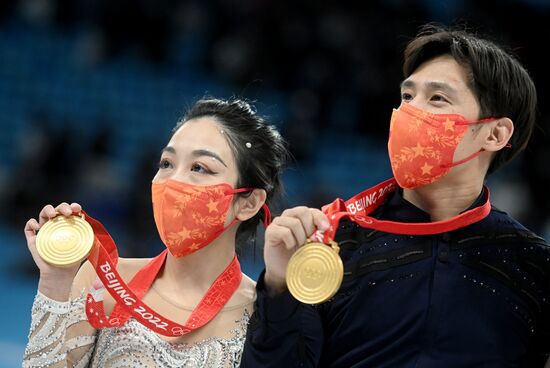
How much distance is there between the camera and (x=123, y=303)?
3.22m

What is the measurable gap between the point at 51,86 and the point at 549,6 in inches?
245

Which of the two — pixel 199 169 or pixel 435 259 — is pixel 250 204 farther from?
pixel 435 259

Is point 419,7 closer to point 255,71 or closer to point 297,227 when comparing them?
point 255,71

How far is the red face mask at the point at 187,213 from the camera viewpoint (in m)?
3.37

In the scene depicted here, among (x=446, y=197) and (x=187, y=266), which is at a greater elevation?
(x=446, y=197)

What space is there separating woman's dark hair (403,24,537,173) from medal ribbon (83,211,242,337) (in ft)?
3.70

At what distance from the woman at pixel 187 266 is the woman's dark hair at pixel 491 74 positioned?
722 millimetres

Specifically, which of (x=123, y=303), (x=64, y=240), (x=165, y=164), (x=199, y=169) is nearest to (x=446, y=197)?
(x=199, y=169)

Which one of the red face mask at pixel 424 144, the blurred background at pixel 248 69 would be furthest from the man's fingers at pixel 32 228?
the blurred background at pixel 248 69

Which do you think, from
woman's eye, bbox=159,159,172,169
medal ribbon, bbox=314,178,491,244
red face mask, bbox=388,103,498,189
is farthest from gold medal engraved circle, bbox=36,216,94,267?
red face mask, bbox=388,103,498,189

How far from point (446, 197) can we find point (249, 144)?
79cm

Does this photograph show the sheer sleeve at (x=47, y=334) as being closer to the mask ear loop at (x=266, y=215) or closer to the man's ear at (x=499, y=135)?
the mask ear loop at (x=266, y=215)

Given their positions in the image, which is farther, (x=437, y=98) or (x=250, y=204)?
(x=250, y=204)

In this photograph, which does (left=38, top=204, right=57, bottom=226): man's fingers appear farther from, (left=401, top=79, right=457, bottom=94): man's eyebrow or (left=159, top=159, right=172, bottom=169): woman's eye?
(left=401, top=79, right=457, bottom=94): man's eyebrow
